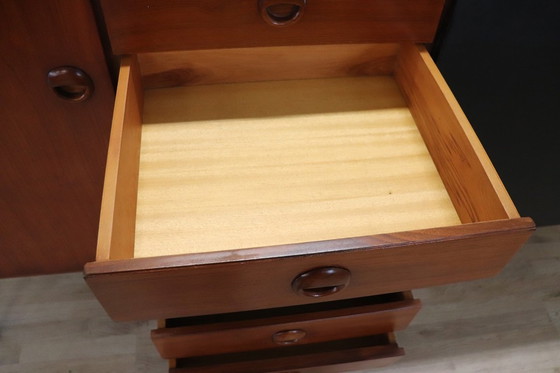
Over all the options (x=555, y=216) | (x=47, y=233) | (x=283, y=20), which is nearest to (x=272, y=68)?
(x=283, y=20)

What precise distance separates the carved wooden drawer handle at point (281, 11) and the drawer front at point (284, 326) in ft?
1.48

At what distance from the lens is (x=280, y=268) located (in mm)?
509

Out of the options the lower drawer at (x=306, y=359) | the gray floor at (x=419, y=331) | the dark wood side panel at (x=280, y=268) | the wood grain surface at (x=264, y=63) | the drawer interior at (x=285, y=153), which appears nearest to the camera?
the dark wood side panel at (x=280, y=268)

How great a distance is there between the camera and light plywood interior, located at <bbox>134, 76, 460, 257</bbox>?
60 centimetres

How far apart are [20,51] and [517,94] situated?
2.50ft

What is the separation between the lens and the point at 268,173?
653 millimetres

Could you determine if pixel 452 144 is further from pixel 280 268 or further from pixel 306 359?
pixel 306 359

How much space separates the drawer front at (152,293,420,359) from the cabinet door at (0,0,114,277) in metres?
0.32

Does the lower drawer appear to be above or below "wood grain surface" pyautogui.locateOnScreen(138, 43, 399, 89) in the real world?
below

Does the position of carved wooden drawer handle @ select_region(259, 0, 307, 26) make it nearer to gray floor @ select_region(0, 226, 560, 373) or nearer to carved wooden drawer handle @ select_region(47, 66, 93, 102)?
carved wooden drawer handle @ select_region(47, 66, 93, 102)

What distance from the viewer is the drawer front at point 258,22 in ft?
1.98

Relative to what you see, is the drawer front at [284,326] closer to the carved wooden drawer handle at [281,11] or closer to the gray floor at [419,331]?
the gray floor at [419,331]

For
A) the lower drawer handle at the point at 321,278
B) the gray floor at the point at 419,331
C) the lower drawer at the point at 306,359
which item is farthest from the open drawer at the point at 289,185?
the gray floor at the point at 419,331

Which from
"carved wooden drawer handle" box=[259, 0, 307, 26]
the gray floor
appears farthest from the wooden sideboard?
the gray floor
